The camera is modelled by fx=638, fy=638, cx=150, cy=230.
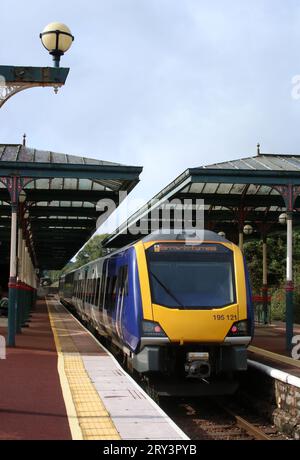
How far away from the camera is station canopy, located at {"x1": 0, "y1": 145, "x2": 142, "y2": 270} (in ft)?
55.2

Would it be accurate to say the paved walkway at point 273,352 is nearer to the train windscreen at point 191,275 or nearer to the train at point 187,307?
the train at point 187,307

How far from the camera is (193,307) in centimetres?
1023

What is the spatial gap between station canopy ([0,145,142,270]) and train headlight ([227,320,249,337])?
7347 millimetres

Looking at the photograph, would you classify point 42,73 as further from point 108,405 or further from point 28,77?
point 108,405

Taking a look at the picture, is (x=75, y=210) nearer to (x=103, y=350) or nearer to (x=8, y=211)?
(x=8, y=211)

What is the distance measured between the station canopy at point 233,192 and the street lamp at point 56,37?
353 inches

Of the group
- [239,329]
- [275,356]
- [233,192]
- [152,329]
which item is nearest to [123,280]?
[152,329]

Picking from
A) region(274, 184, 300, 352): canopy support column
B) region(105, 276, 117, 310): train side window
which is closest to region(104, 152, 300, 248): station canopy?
region(274, 184, 300, 352): canopy support column

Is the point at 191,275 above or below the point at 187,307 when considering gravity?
above

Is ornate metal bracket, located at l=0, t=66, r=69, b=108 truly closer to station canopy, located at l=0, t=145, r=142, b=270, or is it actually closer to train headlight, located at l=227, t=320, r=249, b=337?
train headlight, located at l=227, t=320, r=249, b=337

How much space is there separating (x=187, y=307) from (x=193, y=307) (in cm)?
10

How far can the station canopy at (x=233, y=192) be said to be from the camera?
56.0 ft
